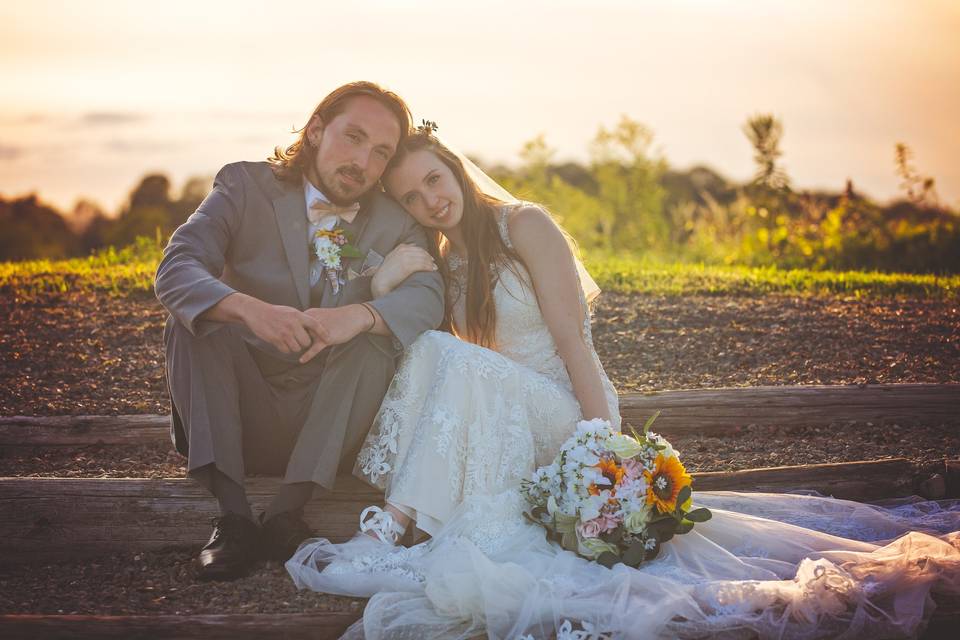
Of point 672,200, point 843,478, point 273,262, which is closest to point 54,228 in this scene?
point 672,200

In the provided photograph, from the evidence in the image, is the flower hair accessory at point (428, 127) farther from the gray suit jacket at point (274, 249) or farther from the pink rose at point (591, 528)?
the pink rose at point (591, 528)

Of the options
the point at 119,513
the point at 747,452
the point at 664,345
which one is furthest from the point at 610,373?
the point at 119,513

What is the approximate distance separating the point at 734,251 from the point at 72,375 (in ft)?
23.6

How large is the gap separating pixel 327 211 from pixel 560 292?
3.71 ft

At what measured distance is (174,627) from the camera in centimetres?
286

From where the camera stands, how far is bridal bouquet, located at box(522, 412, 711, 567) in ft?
10.8

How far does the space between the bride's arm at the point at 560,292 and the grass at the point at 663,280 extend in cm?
338

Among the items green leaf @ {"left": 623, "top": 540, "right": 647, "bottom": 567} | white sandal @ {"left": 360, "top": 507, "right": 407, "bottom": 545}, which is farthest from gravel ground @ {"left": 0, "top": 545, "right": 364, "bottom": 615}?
green leaf @ {"left": 623, "top": 540, "right": 647, "bottom": 567}

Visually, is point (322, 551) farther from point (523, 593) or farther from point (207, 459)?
point (523, 593)

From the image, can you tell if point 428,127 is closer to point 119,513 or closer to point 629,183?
point 119,513

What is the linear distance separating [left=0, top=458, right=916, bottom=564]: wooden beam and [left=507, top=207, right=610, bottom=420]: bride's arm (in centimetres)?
101

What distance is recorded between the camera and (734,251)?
33.4 feet

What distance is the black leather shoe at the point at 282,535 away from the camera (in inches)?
137

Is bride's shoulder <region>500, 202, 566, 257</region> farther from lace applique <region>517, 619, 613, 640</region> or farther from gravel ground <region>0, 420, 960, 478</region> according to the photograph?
lace applique <region>517, 619, 613, 640</region>
